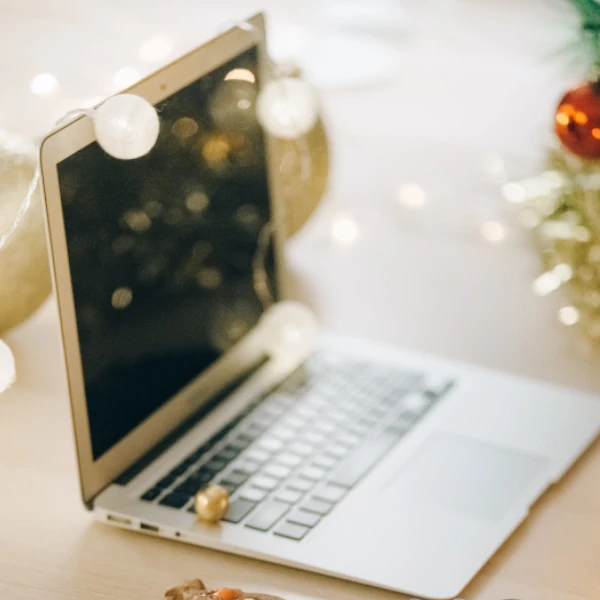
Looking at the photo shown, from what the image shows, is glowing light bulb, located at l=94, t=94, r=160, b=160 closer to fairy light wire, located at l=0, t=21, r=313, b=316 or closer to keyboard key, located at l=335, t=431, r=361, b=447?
fairy light wire, located at l=0, t=21, r=313, b=316

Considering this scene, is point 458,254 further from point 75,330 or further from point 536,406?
point 75,330

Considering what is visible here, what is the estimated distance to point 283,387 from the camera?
0.88 meters

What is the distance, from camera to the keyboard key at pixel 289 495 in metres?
0.74

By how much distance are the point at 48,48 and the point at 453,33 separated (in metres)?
0.60

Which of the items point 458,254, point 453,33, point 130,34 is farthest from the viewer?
point 453,33

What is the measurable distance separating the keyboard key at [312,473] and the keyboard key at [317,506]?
27 millimetres

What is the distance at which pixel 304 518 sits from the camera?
73 cm

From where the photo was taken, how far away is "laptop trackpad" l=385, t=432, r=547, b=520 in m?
0.74

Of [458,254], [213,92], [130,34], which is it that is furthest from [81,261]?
[130,34]

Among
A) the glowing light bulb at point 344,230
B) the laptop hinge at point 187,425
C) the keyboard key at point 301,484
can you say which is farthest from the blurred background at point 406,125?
the keyboard key at point 301,484

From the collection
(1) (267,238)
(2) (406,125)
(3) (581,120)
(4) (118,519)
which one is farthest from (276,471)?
(2) (406,125)

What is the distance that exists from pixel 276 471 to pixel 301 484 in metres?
0.03

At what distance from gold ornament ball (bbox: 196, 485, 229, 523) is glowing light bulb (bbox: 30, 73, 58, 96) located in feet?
1.49

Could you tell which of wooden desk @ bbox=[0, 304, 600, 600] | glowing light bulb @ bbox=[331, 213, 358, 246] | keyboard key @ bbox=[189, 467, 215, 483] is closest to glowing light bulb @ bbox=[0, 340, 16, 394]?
wooden desk @ bbox=[0, 304, 600, 600]
